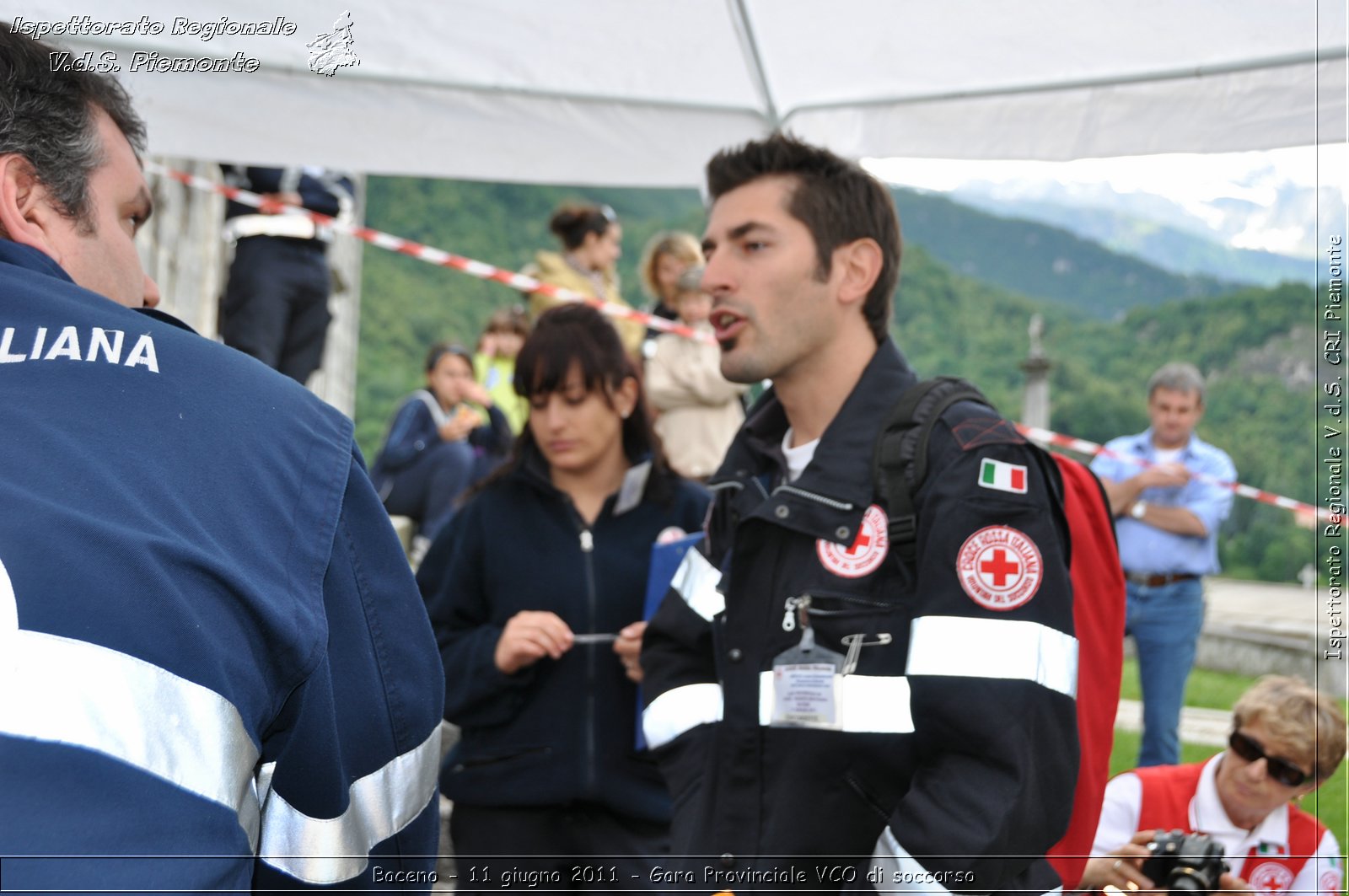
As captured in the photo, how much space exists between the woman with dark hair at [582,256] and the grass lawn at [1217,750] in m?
3.32

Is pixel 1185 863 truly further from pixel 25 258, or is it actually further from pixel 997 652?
pixel 25 258

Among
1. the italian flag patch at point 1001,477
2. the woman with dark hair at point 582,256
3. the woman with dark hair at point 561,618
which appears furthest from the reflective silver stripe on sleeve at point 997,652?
the woman with dark hair at point 582,256

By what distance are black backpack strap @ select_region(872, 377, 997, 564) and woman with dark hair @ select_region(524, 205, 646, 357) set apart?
4736mm

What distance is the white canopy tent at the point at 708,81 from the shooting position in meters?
3.35

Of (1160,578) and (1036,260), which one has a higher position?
(1036,260)

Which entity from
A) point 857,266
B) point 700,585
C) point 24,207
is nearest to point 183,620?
point 24,207

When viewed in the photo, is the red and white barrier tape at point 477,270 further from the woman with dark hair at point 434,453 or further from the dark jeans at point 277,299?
the woman with dark hair at point 434,453

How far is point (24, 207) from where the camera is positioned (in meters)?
1.57

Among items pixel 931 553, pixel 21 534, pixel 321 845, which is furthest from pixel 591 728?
pixel 21 534

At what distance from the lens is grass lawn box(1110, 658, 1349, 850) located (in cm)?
366

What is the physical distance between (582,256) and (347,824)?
5.74 metres

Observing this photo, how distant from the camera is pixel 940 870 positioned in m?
1.86

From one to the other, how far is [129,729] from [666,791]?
2057 millimetres

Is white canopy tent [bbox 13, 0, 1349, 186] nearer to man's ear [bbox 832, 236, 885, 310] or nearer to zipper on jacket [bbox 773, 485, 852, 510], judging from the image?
man's ear [bbox 832, 236, 885, 310]
